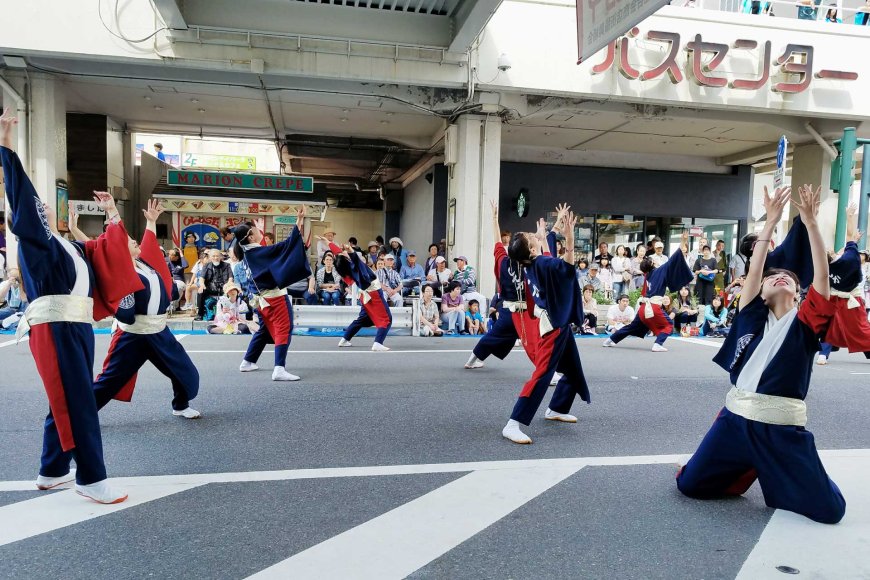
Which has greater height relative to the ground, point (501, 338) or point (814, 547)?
point (501, 338)

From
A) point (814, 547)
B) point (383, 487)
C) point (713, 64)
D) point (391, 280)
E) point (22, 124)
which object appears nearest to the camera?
point (814, 547)

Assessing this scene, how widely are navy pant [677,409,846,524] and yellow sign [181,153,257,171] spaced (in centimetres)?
2581

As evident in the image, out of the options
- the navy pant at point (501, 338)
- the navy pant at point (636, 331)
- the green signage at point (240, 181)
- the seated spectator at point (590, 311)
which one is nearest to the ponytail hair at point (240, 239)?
the navy pant at point (501, 338)

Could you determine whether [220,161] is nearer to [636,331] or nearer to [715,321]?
[715,321]

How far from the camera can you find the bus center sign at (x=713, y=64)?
437 inches

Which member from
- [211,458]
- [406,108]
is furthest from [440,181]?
[211,458]

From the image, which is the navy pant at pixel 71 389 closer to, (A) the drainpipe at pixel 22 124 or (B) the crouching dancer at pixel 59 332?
(B) the crouching dancer at pixel 59 332

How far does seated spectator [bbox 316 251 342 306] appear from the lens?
1098 centimetres

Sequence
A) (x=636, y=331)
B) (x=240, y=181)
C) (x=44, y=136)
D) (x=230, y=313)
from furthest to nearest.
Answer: (x=240, y=181) → (x=44, y=136) → (x=230, y=313) → (x=636, y=331)

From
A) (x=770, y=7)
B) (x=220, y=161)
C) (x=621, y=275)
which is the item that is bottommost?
(x=621, y=275)

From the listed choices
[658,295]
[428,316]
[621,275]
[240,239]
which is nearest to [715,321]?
[621,275]

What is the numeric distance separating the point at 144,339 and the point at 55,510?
4.69 ft

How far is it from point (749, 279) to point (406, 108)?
10417 millimetres

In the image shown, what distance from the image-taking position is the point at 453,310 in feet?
35.2
